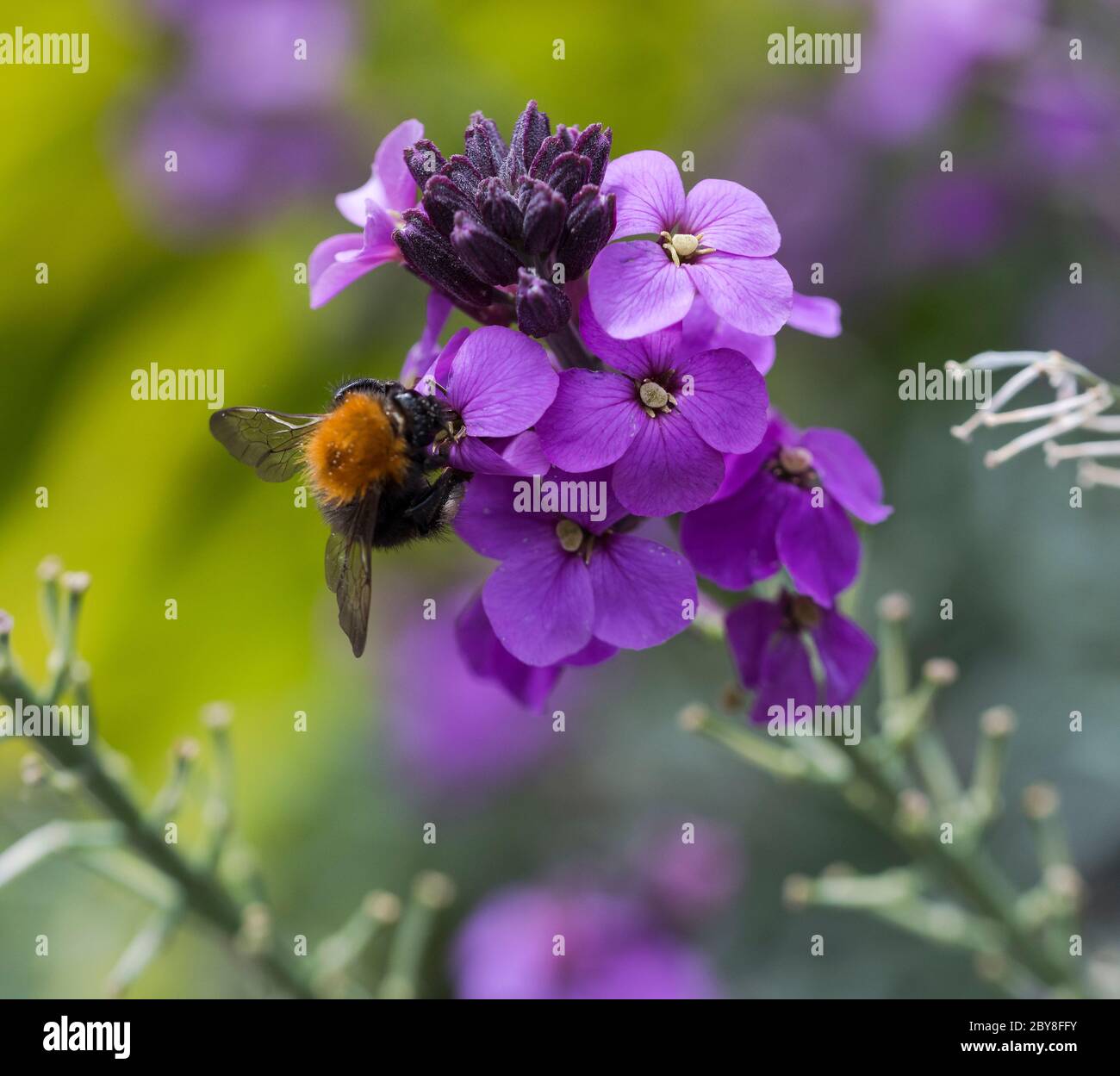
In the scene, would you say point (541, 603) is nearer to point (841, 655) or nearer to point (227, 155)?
point (841, 655)

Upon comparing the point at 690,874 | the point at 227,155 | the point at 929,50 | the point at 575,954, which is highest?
the point at 227,155

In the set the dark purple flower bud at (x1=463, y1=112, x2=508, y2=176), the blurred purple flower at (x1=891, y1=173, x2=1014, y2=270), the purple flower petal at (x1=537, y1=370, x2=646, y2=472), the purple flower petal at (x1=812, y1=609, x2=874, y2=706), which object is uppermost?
the blurred purple flower at (x1=891, y1=173, x2=1014, y2=270)

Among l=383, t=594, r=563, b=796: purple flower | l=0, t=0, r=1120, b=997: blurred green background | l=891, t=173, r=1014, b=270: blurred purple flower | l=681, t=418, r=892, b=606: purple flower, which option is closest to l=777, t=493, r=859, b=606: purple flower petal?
l=681, t=418, r=892, b=606: purple flower

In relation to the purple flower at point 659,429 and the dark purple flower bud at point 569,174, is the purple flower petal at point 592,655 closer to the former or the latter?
the purple flower at point 659,429

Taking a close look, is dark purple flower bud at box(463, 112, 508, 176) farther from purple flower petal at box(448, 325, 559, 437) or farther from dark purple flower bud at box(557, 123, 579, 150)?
purple flower petal at box(448, 325, 559, 437)

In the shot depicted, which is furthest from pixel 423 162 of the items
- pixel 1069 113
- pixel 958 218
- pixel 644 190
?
pixel 958 218

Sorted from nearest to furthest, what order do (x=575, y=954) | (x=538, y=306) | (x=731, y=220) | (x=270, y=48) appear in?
(x=538, y=306) < (x=731, y=220) < (x=575, y=954) < (x=270, y=48)
